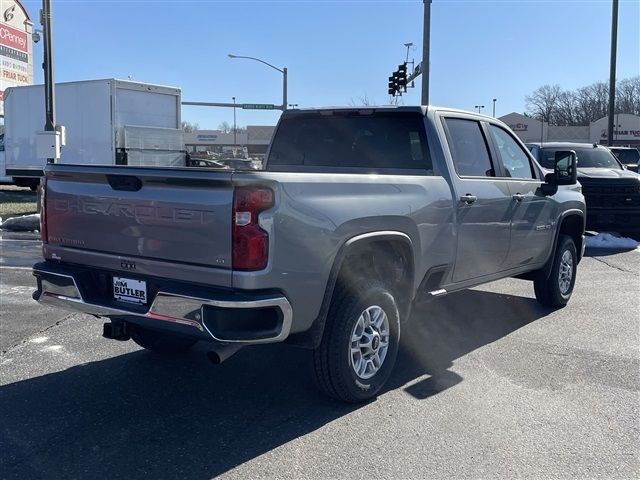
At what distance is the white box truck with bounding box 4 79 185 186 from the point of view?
1770cm

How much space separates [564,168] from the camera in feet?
21.5

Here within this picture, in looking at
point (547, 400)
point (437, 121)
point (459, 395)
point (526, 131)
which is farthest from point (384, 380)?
point (526, 131)

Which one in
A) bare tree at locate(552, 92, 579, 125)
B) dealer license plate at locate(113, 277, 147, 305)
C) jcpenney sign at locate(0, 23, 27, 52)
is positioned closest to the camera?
dealer license plate at locate(113, 277, 147, 305)

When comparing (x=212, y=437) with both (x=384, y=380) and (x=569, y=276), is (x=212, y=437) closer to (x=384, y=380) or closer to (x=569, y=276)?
(x=384, y=380)

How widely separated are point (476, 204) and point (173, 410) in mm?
2876

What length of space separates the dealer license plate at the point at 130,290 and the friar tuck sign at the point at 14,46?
2515cm

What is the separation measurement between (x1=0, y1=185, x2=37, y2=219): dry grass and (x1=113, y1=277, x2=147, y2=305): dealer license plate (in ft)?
43.7

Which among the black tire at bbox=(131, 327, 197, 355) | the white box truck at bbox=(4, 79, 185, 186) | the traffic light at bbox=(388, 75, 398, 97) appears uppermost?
the traffic light at bbox=(388, 75, 398, 97)

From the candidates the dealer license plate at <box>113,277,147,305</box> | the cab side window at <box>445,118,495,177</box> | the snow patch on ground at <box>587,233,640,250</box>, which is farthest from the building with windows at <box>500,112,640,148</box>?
the dealer license plate at <box>113,277,147,305</box>

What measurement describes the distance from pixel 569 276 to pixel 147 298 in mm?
5154

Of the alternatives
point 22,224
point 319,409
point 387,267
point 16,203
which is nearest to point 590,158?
point 387,267

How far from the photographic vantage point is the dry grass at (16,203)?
54.2ft

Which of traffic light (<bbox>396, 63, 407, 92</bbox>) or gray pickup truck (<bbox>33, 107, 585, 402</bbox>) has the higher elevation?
traffic light (<bbox>396, 63, 407, 92</bbox>)

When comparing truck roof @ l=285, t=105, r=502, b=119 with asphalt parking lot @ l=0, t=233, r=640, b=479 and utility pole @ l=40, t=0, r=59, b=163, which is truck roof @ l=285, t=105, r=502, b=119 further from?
utility pole @ l=40, t=0, r=59, b=163
